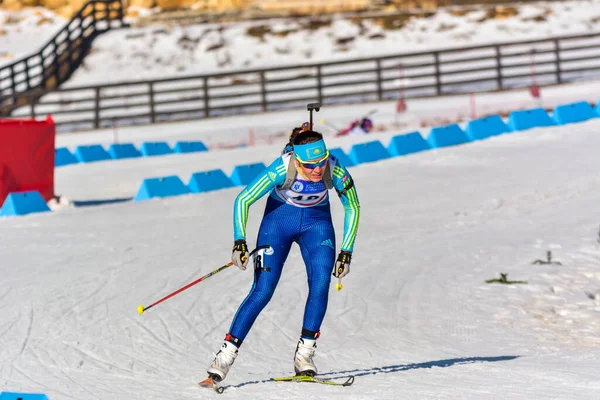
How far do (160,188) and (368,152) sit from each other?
16.0 ft

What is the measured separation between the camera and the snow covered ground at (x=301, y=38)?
37.1m

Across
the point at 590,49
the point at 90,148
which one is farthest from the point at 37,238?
the point at 590,49

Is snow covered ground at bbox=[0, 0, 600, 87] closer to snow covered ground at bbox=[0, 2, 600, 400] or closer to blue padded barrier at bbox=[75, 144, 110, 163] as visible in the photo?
blue padded barrier at bbox=[75, 144, 110, 163]

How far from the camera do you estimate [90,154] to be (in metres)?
24.0

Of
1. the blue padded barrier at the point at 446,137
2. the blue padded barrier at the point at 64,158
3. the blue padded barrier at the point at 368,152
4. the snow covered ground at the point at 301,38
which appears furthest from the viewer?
the snow covered ground at the point at 301,38

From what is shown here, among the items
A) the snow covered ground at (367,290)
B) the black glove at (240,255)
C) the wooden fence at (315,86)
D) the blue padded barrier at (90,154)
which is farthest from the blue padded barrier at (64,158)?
the black glove at (240,255)

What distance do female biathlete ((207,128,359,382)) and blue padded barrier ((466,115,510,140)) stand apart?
610 inches

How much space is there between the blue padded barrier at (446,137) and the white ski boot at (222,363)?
587 inches

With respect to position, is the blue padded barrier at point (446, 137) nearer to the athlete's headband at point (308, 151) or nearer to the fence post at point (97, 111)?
the fence post at point (97, 111)

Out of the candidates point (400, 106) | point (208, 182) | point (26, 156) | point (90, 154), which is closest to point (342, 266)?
point (26, 156)

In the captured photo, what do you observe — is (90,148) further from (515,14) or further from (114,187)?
(515,14)

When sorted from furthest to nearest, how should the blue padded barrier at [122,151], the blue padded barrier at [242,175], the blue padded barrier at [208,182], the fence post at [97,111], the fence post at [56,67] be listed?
the fence post at [56,67] → the fence post at [97,111] → the blue padded barrier at [122,151] → the blue padded barrier at [242,175] → the blue padded barrier at [208,182]

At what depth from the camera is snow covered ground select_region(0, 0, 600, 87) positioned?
37.1m

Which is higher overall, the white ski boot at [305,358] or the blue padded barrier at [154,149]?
the white ski boot at [305,358]
